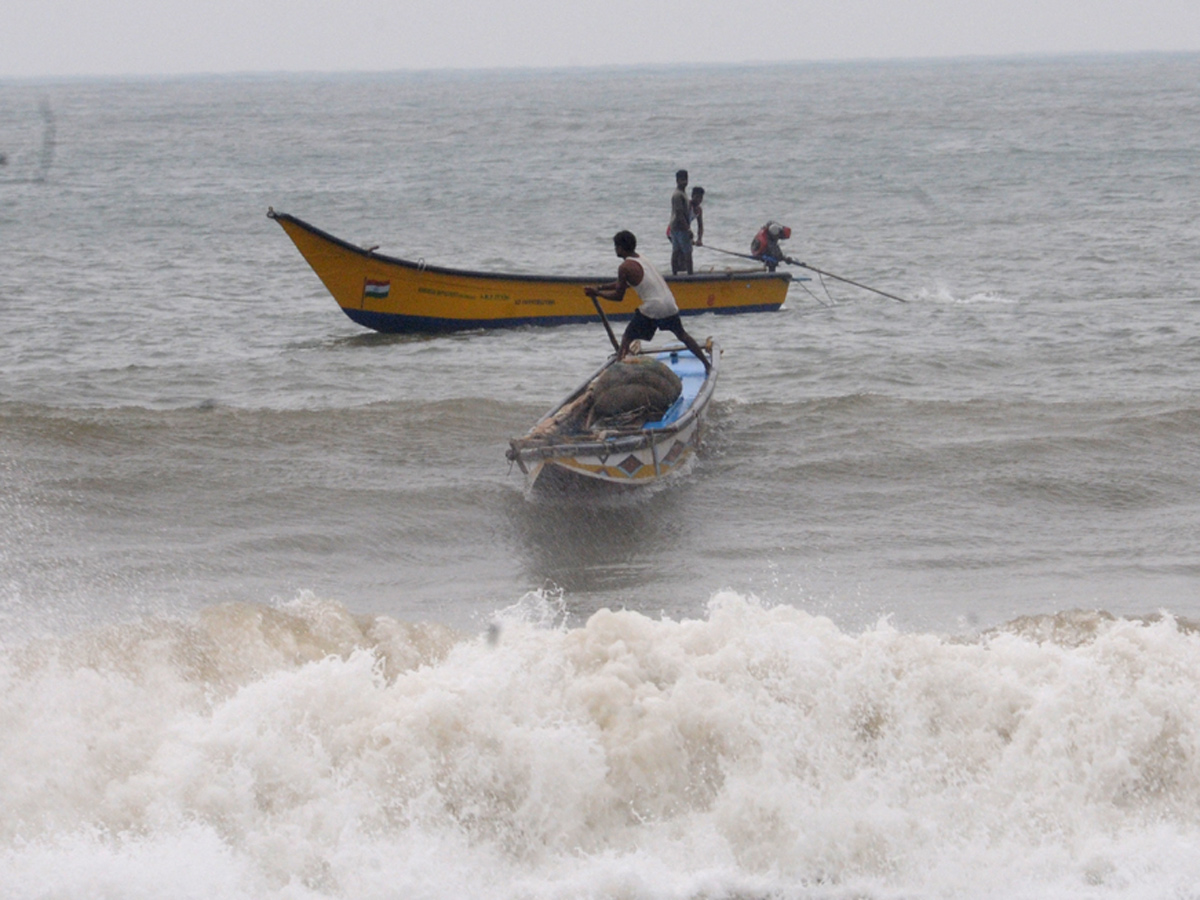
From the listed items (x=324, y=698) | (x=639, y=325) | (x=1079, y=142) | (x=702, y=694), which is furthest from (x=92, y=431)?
(x=1079, y=142)

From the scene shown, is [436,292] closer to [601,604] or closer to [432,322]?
[432,322]

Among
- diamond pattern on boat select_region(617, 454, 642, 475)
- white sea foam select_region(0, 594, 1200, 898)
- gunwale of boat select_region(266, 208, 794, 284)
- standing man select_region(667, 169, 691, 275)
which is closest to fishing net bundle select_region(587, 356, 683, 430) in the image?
diamond pattern on boat select_region(617, 454, 642, 475)

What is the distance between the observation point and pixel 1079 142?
44.1 m

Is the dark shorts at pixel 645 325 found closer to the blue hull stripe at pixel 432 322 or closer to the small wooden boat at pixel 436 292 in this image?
the small wooden boat at pixel 436 292

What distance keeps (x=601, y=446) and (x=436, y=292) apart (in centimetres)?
726

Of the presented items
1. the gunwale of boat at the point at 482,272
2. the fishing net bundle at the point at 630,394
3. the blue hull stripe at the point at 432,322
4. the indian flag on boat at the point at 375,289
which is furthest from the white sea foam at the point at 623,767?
the blue hull stripe at the point at 432,322

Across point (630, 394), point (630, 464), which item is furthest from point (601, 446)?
point (630, 394)

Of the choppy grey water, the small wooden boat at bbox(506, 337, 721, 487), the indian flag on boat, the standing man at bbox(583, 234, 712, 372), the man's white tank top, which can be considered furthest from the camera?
the indian flag on boat

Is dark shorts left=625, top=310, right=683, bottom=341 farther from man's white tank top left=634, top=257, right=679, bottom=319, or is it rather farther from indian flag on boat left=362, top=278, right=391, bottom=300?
indian flag on boat left=362, top=278, right=391, bottom=300

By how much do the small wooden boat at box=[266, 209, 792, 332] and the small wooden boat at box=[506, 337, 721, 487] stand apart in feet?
19.3

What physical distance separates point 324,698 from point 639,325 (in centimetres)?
572

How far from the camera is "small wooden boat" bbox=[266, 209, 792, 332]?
15.8m

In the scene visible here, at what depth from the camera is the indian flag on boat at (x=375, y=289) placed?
16109 mm

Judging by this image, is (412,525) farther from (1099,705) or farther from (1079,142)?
(1079,142)
